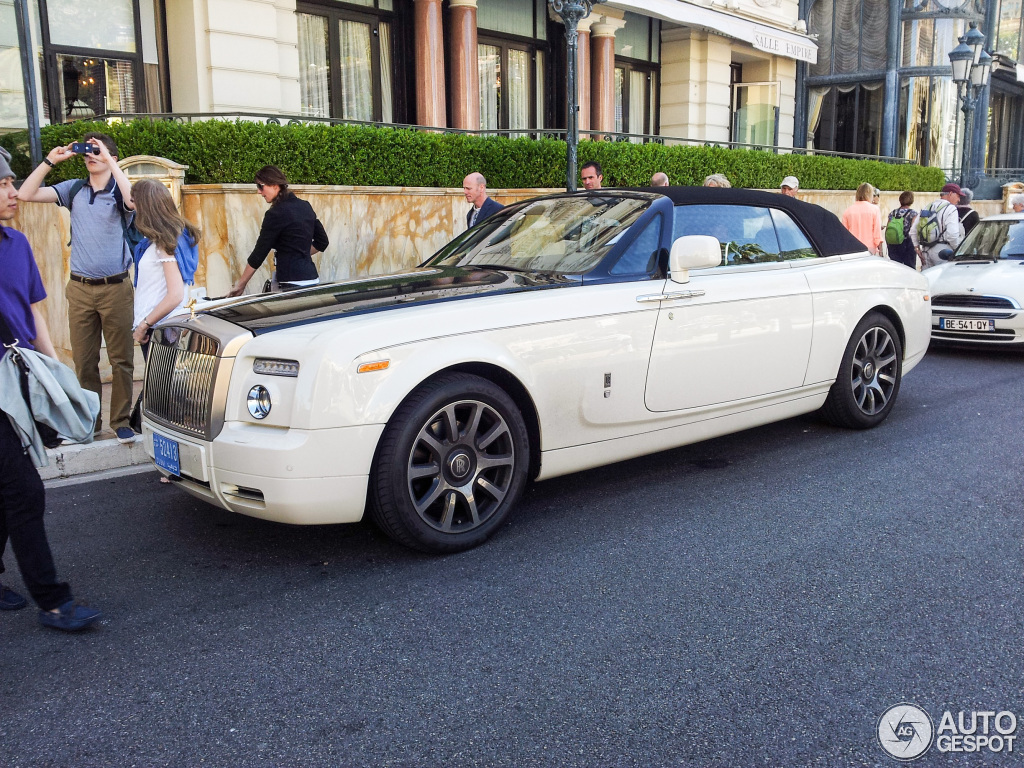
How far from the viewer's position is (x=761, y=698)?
281 centimetres

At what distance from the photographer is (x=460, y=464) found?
3975 millimetres

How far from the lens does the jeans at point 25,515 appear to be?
3209 millimetres

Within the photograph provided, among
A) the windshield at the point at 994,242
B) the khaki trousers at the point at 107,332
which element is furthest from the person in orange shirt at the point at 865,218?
the khaki trousers at the point at 107,332

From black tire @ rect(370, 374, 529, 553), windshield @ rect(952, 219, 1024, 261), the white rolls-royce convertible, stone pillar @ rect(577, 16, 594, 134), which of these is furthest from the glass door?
black tire @ rect(370, 374, 529, 553)

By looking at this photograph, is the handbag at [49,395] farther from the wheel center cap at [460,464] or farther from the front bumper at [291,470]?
the wheel center cap at [460,464]

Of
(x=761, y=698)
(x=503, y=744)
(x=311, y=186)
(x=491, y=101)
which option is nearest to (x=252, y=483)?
(x=503, y=744)

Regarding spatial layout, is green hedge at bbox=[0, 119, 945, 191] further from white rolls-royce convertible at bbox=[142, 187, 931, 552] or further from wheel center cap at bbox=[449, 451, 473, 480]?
wheel center cap at bbox=[449, 451, 473, 480]

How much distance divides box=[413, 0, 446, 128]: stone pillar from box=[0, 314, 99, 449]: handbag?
39.2 feet

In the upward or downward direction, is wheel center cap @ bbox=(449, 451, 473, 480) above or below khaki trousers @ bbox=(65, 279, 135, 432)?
below

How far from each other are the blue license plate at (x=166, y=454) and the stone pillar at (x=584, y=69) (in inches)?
546

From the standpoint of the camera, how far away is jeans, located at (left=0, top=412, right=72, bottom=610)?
3209 millimetres

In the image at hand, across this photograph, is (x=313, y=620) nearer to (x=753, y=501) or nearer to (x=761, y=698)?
(x=761, y=698)
